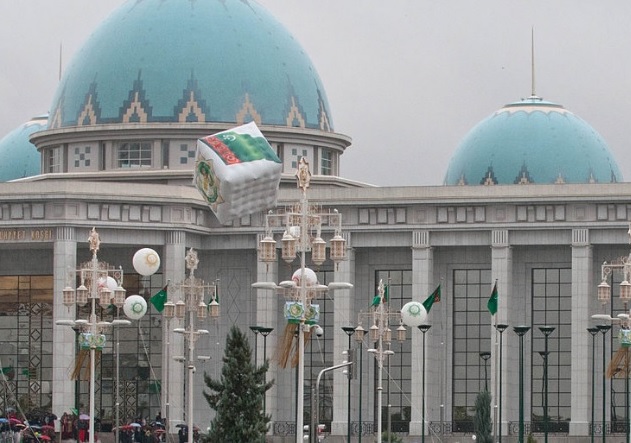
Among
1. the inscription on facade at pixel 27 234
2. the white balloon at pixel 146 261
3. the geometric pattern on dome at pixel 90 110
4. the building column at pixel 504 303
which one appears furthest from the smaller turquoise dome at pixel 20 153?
the white balloon at pixel 146 261

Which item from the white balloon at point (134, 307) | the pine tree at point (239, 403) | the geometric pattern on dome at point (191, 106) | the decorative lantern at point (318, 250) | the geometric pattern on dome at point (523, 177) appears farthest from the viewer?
the geometric pattern on dome at point (523, 177)

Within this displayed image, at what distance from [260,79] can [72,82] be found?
8106mm

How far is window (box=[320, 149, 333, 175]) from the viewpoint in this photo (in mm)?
112500

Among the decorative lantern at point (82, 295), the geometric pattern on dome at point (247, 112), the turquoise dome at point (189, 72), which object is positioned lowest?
the decorative lantern at point (82, 295)

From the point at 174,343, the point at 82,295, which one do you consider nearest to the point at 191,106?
the point at 174,343

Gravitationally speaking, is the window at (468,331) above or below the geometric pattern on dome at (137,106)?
below

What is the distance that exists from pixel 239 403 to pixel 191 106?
1791 inches

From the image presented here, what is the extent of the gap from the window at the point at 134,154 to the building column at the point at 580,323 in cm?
1903

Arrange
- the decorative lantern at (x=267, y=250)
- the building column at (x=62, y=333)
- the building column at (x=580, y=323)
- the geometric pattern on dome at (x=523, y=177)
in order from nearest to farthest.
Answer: the decorative lantern at (x=267, y=250)
the building column at (x=580, y=323)
the building column at (x=62, y=333)
the geometric pattern on dome at (x=523, y=177)

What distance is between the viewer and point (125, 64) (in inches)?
4321

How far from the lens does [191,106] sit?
10925 cm

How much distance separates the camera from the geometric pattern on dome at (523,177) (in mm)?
111062

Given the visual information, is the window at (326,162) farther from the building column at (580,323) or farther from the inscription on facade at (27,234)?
the building column at (580,323)

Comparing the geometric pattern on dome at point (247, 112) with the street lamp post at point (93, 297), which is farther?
the geometric pattern on dome at point (247, 112)
